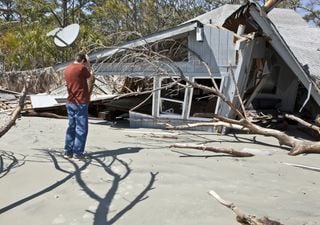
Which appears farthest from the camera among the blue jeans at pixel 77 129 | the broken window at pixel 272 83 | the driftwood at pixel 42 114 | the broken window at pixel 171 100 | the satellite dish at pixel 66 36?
the driftwood at pixel 42 114

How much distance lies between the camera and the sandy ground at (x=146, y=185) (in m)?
5.35

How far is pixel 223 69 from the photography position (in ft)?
43.8

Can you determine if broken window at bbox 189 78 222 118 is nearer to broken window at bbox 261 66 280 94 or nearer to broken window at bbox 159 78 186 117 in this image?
broken window at bbox 159 78 186 117

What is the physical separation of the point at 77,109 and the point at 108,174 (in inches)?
69.8

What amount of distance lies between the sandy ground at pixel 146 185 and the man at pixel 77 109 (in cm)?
28

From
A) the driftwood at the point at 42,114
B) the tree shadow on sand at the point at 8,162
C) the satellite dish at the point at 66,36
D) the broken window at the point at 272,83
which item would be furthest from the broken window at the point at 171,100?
the tree shadow on sand at the point at 8,162

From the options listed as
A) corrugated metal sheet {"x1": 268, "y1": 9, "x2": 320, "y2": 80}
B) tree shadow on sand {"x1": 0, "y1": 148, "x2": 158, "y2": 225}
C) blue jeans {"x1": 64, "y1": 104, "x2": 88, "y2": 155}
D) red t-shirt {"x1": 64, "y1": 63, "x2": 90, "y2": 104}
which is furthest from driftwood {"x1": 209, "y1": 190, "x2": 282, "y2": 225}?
corrugated metal sheet {"x1": 268, "y1": 9, "x2": 320, "y2": 80}

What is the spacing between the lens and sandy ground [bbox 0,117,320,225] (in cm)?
535

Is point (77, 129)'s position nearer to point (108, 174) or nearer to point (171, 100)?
point (108, 174)

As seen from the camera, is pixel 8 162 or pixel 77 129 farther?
pixel 77 129

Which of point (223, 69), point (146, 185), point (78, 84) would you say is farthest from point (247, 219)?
point (223, 69)

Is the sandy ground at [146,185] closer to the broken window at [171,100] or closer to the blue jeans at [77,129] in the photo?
the blue jeans at [77,129]

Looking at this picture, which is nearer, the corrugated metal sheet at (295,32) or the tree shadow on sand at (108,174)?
the tree shadow on sand at (108,174)

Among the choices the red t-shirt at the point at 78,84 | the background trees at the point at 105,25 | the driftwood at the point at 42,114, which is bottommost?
the driftwood at the point at 42,114
